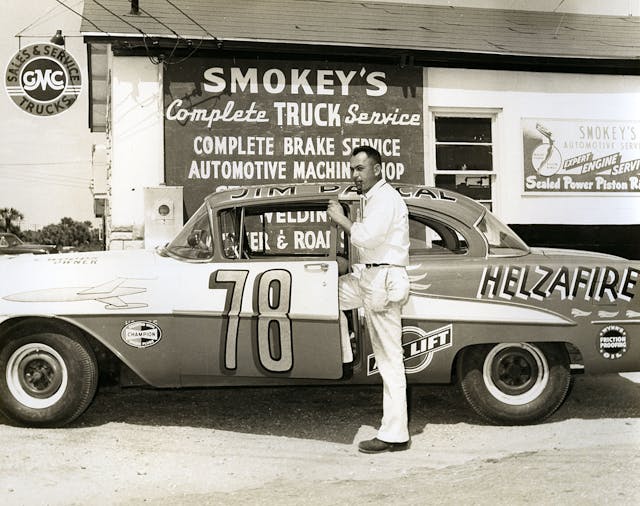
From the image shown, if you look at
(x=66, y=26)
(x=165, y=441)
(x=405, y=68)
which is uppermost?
(x=66, y=26)

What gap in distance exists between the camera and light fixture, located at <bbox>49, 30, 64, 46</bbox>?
9781 millimetres

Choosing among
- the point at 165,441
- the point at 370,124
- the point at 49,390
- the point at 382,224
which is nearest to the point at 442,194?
the point at 382,224

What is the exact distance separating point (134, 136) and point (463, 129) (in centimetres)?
475

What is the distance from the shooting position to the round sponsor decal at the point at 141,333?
4770mm

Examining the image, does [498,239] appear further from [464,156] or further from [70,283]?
[464,156]

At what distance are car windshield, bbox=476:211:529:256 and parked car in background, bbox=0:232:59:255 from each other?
13998 mm

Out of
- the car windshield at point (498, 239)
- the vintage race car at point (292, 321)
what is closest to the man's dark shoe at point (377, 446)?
the vintage race car at point (292, 321)

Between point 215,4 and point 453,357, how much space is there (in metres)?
7.72

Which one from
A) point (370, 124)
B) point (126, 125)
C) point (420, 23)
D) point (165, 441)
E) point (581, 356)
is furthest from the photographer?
point (420, 23)

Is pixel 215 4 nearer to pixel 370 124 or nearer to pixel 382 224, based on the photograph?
pixel 370 124

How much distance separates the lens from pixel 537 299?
193 inches

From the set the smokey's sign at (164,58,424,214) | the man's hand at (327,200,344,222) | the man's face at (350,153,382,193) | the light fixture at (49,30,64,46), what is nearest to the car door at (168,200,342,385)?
the man's hand at (327,200,344,222)

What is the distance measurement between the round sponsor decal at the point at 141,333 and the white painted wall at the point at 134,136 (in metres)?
4.65

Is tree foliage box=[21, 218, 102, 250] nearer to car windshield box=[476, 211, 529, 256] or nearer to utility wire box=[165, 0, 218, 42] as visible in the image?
utility wire box=[165, 0, 218, 42]
